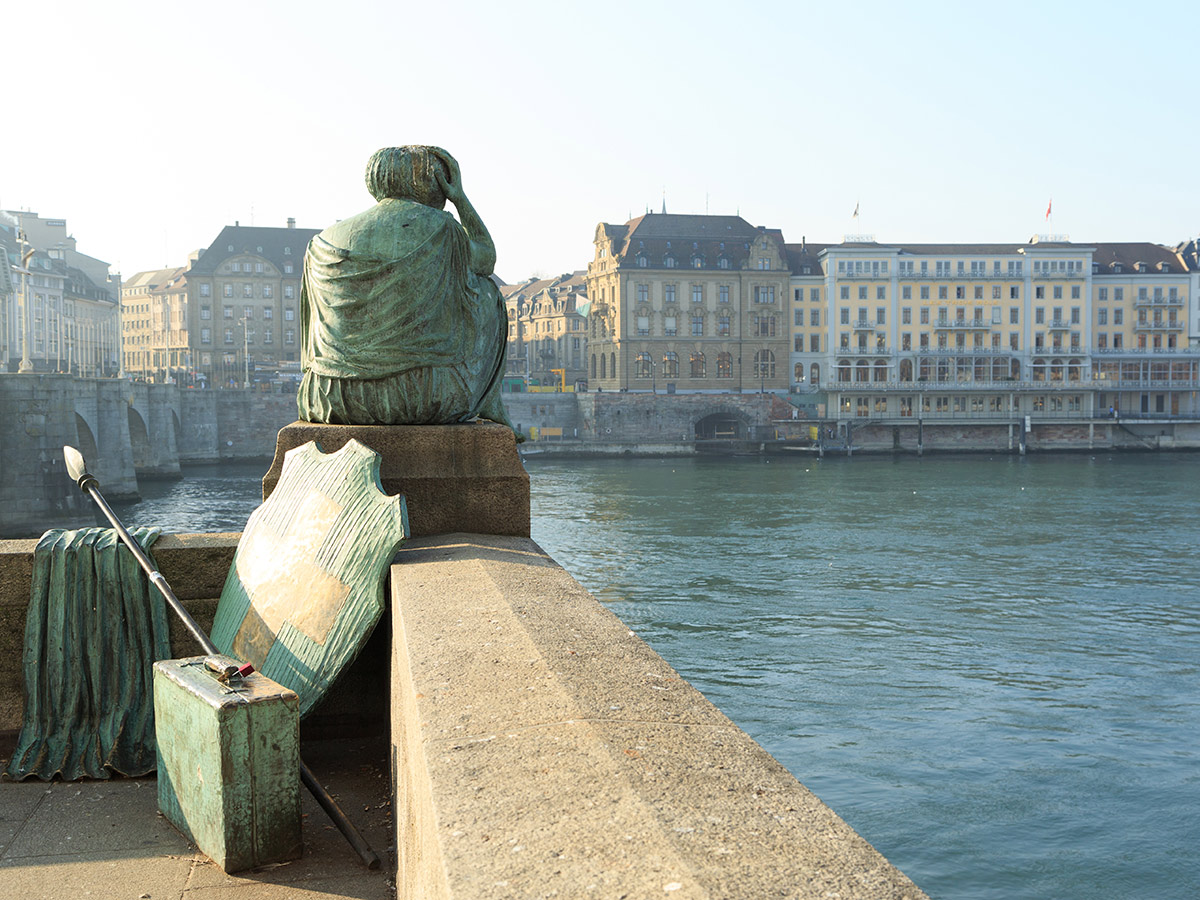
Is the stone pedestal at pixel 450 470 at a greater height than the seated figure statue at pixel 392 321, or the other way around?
the seated figure statue at pixel 392 321

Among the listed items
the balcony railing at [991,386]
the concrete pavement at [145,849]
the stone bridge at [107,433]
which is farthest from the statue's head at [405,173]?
the balcony railing at [991,386]

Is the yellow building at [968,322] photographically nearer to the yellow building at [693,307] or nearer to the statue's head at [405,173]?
the yellow building at [693,307]

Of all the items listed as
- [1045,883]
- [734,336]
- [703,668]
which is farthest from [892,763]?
[734,336]

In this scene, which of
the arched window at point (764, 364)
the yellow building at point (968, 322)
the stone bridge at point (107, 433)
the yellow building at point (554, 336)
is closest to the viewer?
the stone bridge at point (107, 433)

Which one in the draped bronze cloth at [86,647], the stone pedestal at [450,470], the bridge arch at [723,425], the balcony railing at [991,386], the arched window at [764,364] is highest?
the arched window at [764,364]

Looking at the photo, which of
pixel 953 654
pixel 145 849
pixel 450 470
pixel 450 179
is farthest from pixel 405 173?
pixel 953 654

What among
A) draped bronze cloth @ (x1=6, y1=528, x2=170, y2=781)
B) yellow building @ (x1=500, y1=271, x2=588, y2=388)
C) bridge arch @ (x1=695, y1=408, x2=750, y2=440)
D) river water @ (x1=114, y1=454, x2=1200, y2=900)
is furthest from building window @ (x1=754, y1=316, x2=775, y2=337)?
draped bronze cloth @ (x1=6, y1=528, x2=170, y2=781)

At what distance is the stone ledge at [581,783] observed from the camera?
181 cm

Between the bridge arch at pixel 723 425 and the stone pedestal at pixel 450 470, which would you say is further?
the bridge arch at pixel 723 425

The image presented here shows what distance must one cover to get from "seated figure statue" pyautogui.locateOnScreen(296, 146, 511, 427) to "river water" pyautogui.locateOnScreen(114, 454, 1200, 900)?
7300mm

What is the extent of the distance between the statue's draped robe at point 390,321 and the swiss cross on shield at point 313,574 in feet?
2.26

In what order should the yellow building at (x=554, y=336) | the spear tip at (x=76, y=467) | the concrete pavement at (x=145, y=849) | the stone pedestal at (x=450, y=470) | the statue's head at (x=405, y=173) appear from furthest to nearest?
the yellow building at (x=554, y=336) < the statue's head at (x=405, y=173) < the stone pedestal at (x=450, y=470) < the spear tip at (x=76, y=467) < the concrete pavement at (x=145, y=849)

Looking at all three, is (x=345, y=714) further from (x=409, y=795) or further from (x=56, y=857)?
(x=409, y=795)

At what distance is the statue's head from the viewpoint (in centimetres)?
609
